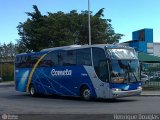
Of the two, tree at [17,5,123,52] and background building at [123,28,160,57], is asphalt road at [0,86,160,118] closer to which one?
tree at [17,5,123,52]

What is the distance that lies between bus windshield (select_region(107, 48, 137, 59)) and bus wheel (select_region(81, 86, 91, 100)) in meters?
2.73

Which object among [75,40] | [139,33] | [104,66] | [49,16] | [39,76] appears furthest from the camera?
[139,33]

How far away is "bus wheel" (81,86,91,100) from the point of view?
84.2 ft

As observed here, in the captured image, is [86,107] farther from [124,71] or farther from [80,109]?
[124,71]

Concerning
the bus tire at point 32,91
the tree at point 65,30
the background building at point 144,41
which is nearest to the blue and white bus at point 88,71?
the bus tire at point 32,91

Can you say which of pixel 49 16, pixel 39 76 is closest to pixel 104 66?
pixel 39 76

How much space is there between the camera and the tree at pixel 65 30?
53037 millimetres

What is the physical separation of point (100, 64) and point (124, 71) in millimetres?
1421

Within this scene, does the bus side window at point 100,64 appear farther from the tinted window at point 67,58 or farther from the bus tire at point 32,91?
the bus tire at point 32,91

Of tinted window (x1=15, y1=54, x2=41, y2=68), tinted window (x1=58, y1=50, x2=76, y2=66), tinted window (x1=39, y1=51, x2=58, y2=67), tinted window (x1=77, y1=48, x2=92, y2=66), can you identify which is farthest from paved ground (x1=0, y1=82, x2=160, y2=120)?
tinted window (x1=15, y1=54, x2=41, y2=68)

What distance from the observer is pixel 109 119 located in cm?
Answer: 1452

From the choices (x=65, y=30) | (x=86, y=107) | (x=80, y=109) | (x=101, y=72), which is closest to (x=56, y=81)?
(x=101, y=72)

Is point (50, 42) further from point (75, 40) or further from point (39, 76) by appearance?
point (39, 76)

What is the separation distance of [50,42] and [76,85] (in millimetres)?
28474
